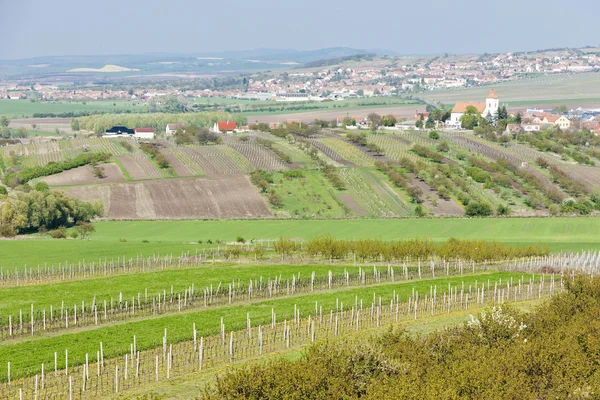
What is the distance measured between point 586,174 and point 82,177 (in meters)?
68.7

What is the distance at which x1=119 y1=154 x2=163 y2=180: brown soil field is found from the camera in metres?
121

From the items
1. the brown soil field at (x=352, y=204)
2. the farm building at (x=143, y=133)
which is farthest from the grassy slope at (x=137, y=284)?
the farm building at (x=143, y=133)

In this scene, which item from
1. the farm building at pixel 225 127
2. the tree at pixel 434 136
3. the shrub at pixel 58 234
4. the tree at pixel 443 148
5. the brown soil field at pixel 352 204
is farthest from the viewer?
the farm building at pixel 225 127

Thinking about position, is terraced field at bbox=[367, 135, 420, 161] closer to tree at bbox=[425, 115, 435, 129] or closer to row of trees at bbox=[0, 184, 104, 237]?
tree at bbox=[425, 115, 435, 129]

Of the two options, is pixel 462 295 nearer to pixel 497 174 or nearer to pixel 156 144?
pixel 497 174

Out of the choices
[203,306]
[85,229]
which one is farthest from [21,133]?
[203,306]

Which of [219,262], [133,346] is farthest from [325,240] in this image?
[133,346]

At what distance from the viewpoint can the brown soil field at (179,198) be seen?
4173 inches

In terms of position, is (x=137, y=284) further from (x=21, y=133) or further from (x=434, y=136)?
(x=21, y=133)

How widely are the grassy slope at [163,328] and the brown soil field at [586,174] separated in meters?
70.3

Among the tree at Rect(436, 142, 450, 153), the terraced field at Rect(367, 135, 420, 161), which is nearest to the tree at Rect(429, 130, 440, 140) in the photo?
the terraced field at Rect(367, 135, 420, 161)

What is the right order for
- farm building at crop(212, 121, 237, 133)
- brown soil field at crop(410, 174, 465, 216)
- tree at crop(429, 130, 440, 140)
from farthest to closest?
farm building at crop(212, 121, 237, 133), tree at crop(429, 130, 440, 140), brown soil field at crop(410, 174, 465, 216)

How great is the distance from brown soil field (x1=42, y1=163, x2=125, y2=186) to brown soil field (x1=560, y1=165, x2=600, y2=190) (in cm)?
6077

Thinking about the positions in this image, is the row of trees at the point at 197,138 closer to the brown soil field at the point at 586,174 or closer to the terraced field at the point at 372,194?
the terraced field at the point at 372,194
